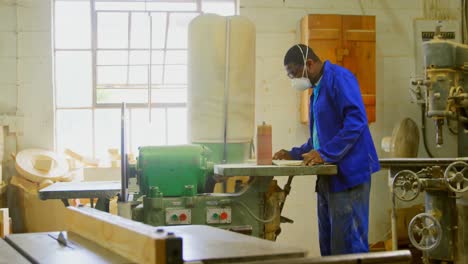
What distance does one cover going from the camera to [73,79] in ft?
17.6

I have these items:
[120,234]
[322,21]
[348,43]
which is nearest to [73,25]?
[322,21]

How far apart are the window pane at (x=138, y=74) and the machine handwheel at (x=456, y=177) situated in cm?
274

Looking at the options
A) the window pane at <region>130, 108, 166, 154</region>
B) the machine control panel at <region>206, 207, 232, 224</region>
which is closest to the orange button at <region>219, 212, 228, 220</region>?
the machine control panel at <region>206, 207, 232, 224</region>

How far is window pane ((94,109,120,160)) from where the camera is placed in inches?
209

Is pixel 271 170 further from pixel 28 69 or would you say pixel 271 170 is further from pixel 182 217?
pixel 28 69

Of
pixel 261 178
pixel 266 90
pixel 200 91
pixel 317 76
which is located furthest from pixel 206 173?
pixel 266 90

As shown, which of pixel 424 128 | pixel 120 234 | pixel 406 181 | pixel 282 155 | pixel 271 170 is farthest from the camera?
pixel 424 128

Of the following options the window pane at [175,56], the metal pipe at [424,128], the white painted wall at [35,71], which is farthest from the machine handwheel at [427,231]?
the white painted wall at [35,71]

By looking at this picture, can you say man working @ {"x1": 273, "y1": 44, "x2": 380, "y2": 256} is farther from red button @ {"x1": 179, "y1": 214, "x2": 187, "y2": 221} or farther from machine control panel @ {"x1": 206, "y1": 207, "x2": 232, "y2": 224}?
red button @ {"x1": 179, "y1": 214, "x2": 187, "y2": 221}

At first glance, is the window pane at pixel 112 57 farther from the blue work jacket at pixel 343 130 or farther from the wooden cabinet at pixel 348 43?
the blue work jacket at pixel 343 130

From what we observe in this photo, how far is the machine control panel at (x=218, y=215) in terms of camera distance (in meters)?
3.21

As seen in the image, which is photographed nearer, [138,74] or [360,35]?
[360,35]

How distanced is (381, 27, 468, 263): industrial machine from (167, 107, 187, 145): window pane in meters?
2.05

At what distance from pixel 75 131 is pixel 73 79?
18.1 inches
